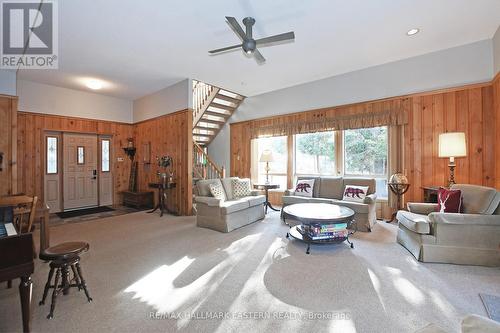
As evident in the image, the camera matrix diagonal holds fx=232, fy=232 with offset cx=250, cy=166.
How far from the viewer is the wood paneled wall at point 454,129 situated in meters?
3.84

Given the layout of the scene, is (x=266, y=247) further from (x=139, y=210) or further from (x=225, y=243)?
(x=139, y=210)

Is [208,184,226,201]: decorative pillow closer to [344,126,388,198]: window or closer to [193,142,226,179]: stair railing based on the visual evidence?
[193,142,226,179]: stair railing

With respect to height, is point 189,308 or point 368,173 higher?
point 368,173

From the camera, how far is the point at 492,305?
6.42 ft

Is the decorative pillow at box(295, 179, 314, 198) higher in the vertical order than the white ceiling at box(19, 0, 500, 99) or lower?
lower

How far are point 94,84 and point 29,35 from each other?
2135 mm

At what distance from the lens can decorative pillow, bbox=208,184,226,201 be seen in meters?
4.26

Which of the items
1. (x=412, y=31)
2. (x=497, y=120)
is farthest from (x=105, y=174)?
(x=497, y=120)

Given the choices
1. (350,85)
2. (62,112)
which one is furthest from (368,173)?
(62,112)

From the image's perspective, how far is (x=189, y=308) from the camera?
77.2 inches

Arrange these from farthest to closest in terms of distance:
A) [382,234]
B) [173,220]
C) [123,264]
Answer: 1. [173,220]
2. [382,234]
3. [123,264]

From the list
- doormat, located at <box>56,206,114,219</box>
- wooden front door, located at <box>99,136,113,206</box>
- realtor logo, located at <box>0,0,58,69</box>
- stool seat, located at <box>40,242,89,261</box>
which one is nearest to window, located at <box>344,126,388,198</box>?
stool seat, located at <box>40,242,89,261</box>

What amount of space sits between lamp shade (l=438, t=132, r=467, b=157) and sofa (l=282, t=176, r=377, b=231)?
47.4 inches

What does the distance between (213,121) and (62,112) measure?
3820mm
